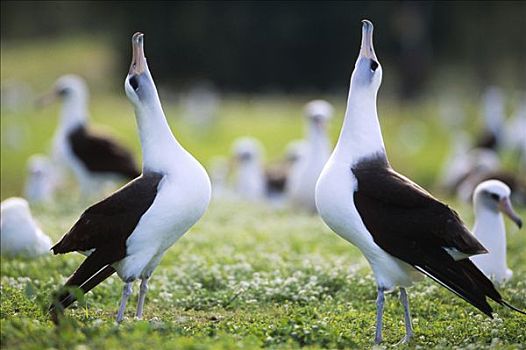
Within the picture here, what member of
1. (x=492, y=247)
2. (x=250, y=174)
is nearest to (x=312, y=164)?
(x=250, y=174)

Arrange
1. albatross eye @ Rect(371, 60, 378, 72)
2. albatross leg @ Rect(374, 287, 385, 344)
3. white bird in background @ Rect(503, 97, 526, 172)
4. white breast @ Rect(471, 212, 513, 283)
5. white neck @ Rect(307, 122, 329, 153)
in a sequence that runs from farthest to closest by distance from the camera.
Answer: white bird in background @ Rect(503, 97, 526, 172) → white neck @ Rect(307, 122, 329, 153) → white breast @ Rect(471, 212, 513, 283) → albatross eye @ Rect(371, 60, 378, 72) → albatross leg @ Rect(374, 287, 385, 344)

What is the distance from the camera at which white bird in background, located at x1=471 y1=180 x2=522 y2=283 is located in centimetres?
1013

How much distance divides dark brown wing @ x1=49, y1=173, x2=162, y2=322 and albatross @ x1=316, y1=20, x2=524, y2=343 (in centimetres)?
162

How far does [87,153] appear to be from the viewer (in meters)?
17.6

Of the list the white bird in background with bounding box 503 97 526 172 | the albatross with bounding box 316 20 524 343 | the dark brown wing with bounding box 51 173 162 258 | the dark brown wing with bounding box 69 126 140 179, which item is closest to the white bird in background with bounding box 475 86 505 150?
the white bird in background with bounding box 503 97 526 172

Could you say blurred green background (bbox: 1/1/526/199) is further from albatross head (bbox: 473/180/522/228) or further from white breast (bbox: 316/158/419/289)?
white breast (bbox: 316/158/419/289)

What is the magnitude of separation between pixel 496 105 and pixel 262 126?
872cm

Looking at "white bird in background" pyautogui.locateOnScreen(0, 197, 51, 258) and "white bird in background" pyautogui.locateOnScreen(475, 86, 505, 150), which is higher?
"white bird in background" pyautogui.locateOnScreen(0, 197, 51, 258)

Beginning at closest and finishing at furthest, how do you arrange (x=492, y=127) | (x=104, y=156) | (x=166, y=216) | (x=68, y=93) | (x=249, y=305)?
1. (x=166, y=216)
2. (x=249, y=305)
3. (x=104, y=156)
4. (x=68, y=93)
5. (x=492, y=127)

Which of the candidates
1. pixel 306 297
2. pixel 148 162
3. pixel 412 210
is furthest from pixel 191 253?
pixel 412 210

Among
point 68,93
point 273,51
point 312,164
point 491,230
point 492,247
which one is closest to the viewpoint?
point 492,247

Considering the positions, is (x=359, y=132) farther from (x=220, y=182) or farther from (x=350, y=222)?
(x=220, y=182)

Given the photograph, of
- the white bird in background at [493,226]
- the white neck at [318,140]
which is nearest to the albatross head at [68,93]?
the white neck at [318,140]

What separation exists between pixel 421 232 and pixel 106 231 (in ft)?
9.36
